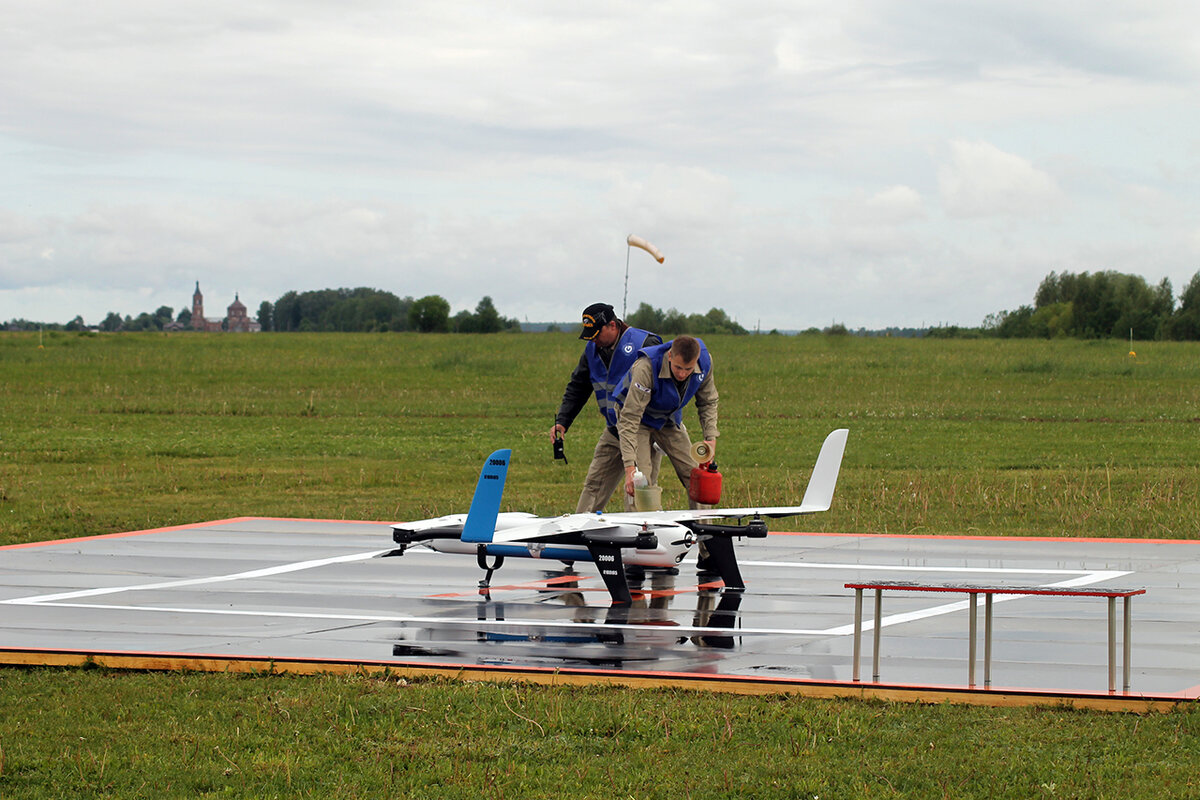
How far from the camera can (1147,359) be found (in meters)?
57.2

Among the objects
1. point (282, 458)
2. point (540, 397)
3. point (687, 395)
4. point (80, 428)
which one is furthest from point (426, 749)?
point (540, 397)

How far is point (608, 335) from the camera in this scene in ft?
37.4

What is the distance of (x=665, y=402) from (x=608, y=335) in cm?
79

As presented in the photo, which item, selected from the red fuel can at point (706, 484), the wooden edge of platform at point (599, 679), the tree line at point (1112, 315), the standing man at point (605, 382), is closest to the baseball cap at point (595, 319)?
the standing man at point (605, 382)

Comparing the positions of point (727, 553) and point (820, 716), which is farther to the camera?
point (727, 553)

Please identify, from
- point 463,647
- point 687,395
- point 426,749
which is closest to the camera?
point 426,749

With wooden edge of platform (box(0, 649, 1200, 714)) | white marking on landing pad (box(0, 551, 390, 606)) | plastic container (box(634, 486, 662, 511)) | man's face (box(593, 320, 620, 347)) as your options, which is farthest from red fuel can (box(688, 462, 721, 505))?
white marking on landing pad (box(0, 551, 390, 606))

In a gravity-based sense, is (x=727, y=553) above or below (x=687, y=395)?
below

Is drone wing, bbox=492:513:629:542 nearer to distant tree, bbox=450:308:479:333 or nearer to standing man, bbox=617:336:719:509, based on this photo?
standing man, bbox=617:336:719:509

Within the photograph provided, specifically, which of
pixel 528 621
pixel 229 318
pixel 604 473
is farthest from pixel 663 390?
pixel 229 318

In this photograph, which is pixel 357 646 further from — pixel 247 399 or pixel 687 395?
pixel 247 399

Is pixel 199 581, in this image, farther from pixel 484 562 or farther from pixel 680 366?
pixel 680 366

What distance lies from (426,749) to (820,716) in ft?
6.29

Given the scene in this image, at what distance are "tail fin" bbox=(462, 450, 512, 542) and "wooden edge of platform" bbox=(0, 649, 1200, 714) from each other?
2.28 m
